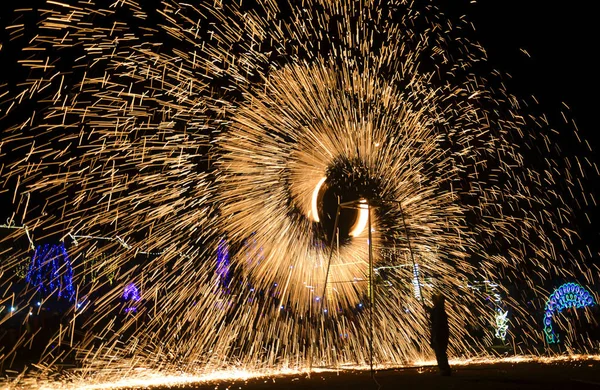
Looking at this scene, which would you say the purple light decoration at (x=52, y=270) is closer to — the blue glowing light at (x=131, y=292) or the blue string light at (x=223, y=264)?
the blue glowing light at (x=131, y=292)

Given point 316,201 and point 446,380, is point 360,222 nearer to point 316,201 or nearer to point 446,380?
point 316,201

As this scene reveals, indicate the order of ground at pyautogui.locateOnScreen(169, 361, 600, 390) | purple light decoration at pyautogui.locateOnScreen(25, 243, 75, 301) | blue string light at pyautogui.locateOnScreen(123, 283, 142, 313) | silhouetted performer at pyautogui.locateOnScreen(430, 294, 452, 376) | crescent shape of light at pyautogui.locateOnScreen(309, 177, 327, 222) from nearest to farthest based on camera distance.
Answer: ground at pyautogui.locateOnScreen(169, 361, 600, 390), silhouetted performer at pyautogui.locateOnScreen(430, 294, 452, 376), crescent shape of light at pyautogui.locateOnScreen(309, 177, 327, 222), blue string light at pyautogui.locateOnScreen(123, 283, 142, 313), purple light decoration at pyautogui.locateOnScreen(25, 243, 75, 301)

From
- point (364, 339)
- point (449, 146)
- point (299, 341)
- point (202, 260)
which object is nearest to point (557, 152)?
point (449, 146)

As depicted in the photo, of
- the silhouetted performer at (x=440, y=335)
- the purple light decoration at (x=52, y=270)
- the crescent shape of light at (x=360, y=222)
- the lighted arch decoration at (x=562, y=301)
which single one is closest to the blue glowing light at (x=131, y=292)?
the purple light decoration at (x=52, y=270)

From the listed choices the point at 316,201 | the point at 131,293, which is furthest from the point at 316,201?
the point at 131,293

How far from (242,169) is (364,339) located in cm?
500

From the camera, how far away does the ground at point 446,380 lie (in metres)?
8.53

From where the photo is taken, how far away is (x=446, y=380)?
920 centimetres

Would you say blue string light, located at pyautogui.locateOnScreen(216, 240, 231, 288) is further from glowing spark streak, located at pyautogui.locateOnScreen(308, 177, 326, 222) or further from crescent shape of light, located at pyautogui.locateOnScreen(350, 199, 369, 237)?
crescent shape of light, located at pyautogui.locateOnScreen(350, 199, 369, 237)

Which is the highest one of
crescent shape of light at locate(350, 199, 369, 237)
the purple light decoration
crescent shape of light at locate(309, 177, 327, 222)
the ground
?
crescent shape of light at locate(309, 177, 327, 222)

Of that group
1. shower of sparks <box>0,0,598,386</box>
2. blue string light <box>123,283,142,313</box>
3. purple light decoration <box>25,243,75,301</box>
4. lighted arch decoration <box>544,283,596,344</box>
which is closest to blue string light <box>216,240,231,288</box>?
shower of sparks <box>0,0,598,386</box>

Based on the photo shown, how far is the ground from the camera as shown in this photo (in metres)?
8.53

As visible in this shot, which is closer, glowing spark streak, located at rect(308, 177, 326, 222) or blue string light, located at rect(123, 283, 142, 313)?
glowing spark streak, located at rect(308, 177, 326, 222)

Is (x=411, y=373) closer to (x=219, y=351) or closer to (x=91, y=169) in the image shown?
(x=219, y=351)
